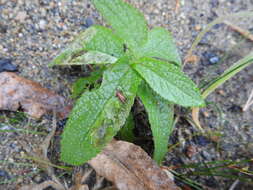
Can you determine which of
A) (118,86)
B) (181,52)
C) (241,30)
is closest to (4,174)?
(118,86)

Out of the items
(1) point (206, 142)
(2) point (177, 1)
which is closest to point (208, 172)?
(1) point (206, 142)

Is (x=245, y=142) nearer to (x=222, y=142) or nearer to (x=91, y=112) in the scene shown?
(x=222, y=142)

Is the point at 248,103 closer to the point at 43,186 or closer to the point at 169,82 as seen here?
the point at 169,82

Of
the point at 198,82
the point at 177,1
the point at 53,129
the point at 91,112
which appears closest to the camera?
the point at 91,112

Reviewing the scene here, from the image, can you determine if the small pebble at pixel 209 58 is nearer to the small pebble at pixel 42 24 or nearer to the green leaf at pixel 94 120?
the green leaf at pixel 94 120

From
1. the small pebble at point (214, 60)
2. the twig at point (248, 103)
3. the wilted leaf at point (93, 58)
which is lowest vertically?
the twig at point (248, 103)

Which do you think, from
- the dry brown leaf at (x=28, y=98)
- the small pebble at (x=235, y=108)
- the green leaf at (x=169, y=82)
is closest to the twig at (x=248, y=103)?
the small pebble at (x=235, y=108)
